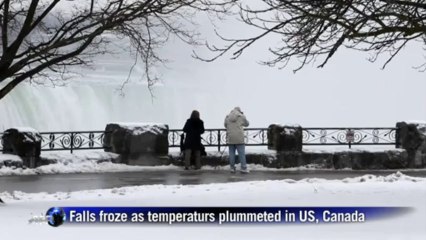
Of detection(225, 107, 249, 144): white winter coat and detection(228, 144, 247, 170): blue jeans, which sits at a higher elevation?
detection(225, 107, 249, 144): white winter coat

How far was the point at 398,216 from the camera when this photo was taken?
698 centimetres

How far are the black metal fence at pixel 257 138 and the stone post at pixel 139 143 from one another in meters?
0.66

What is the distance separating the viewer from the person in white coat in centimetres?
1459

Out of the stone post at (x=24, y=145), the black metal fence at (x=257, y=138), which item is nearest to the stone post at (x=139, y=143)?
the black metal fence at (x=257, y=138)

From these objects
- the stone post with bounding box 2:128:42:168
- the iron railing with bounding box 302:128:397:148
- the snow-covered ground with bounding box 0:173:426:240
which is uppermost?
the iron railing with bounding box 302:128:397:148

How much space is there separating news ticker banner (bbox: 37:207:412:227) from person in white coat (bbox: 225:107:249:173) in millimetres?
7695

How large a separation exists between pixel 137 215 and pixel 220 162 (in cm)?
956

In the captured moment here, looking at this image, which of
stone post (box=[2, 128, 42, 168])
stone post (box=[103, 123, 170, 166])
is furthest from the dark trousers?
stone post (box=[2, 128, 42, 168])

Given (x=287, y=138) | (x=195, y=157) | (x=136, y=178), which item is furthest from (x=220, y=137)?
(x=136, y=178)

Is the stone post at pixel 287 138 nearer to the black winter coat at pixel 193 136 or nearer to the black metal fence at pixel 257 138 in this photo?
the black metal fence at pixel 257 138

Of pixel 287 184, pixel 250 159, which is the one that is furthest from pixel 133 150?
pixel 287 184

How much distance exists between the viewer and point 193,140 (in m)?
15.1

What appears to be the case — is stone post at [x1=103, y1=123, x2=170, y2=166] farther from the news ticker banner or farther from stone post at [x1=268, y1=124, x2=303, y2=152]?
the news ticker banner

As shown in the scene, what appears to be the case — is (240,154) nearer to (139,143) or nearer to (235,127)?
(235,127)
